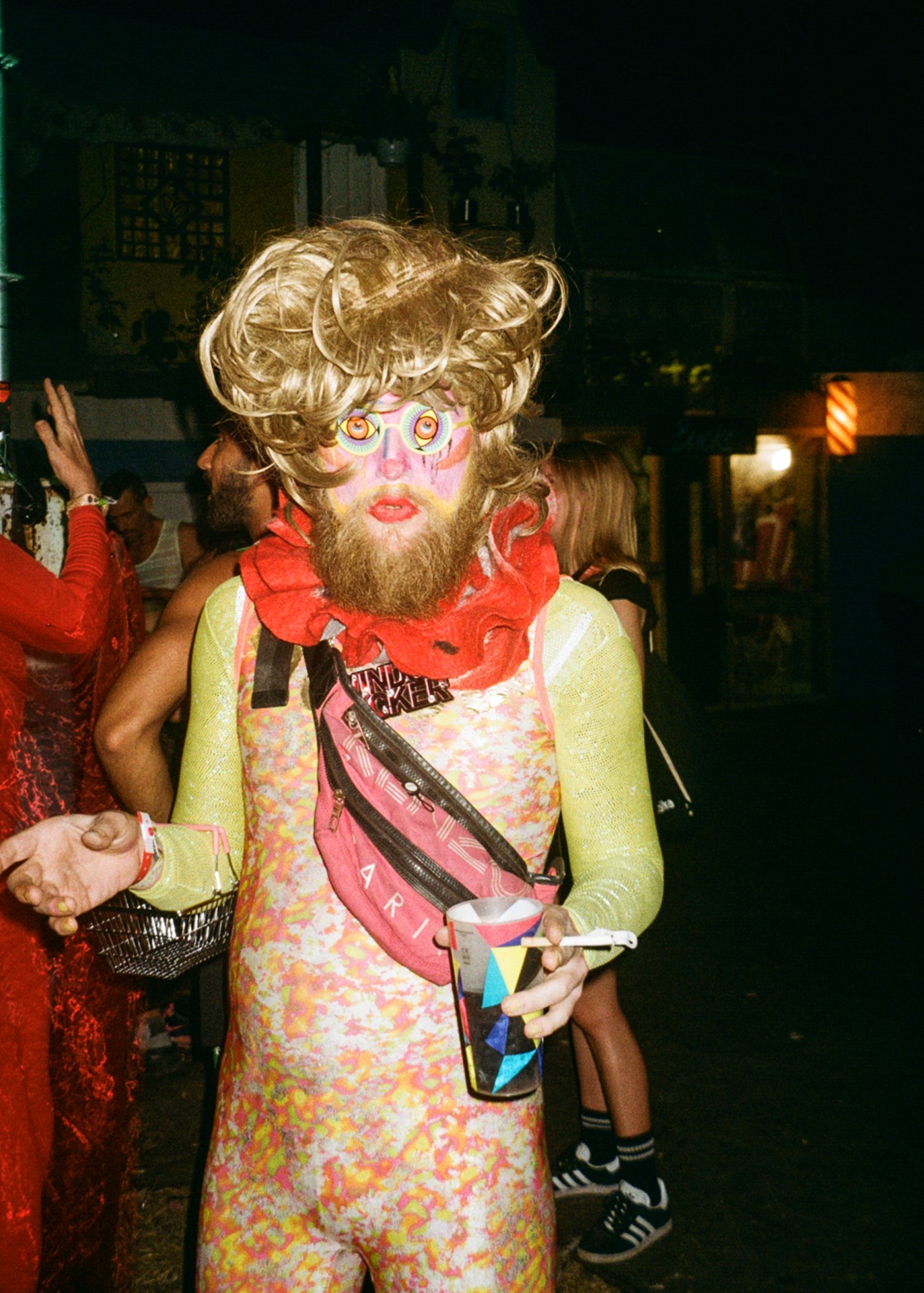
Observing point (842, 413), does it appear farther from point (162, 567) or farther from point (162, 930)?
point (162, 930)

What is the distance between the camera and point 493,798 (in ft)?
4.87

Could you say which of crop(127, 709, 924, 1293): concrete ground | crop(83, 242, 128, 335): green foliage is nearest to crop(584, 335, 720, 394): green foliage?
crop(83, 242, 128, 335): green foliage

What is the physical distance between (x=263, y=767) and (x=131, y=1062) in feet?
4.80

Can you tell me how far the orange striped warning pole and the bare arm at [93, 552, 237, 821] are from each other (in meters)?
9.03

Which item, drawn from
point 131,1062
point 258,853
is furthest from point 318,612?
point 131,1062

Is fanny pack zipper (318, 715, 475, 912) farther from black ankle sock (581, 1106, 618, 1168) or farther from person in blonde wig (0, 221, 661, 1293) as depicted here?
black ankle sock (581, 1106, 618, 1168)

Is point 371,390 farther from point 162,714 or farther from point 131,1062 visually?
point 131,1062

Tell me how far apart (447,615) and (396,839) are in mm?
333

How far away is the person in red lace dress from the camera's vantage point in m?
2.17

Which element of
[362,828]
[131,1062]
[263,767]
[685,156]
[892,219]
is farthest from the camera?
[892,219]

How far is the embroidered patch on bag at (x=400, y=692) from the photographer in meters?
1.49

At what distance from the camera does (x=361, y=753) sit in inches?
56.1

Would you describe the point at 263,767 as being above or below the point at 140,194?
below

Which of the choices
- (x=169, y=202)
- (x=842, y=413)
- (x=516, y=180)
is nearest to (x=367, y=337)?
(x=169, y=202)
